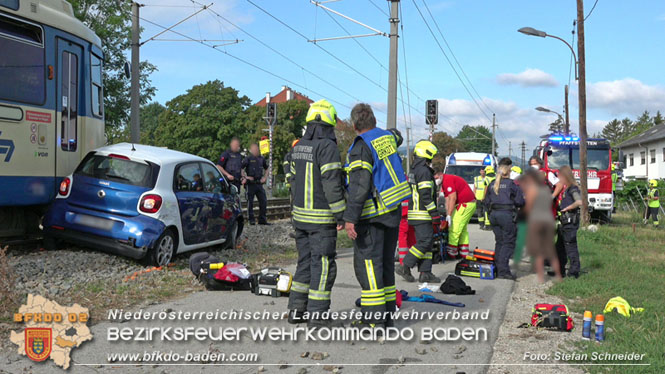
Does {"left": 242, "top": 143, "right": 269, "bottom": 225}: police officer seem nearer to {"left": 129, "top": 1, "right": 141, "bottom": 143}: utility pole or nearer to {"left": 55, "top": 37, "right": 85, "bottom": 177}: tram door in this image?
{"left": 129, "top": 1, "right": 141, "bottom": 143}: utility pole

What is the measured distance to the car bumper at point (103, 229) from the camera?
310 inches

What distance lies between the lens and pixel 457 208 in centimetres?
960

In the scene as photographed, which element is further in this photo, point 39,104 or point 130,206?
point 39,104

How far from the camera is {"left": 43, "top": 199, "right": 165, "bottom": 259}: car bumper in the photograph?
7.88m

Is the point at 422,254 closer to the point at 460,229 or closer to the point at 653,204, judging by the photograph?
the point at 460,229

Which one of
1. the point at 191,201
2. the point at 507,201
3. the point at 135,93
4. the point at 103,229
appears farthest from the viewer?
the point at 135,93

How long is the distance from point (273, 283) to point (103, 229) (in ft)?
9.23

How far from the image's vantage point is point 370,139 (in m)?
5.27

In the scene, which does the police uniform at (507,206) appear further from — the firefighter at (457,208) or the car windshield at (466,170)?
the car windshield at (466,170)

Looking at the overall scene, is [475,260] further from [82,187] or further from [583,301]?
[82,187]

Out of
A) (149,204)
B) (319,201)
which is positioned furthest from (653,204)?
(319,201)

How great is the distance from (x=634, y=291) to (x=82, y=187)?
7.59 meters

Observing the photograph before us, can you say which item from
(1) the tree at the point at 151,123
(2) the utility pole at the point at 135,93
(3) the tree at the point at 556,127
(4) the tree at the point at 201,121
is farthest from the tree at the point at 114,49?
(1) the tree at the point at 151,123

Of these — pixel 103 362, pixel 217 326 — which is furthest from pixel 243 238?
pixel 103 362
